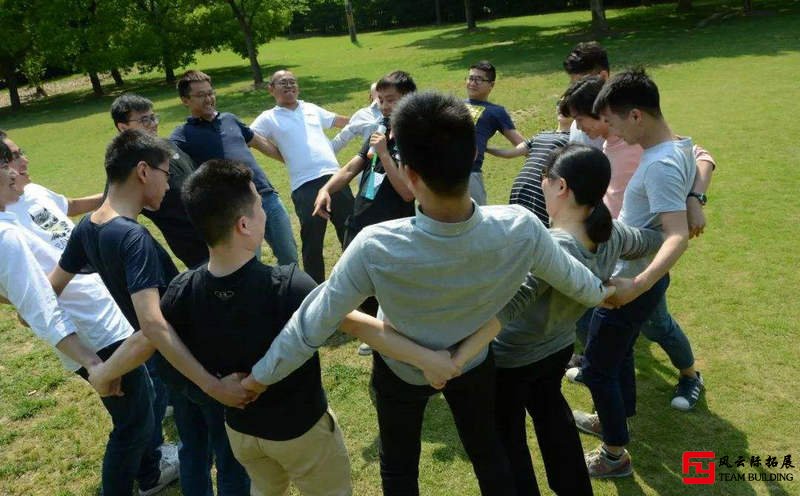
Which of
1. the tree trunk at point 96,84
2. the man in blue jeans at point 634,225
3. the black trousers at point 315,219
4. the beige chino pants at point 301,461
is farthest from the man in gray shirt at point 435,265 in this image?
the tree trunk at point 96,84

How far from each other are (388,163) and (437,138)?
6.30 ft

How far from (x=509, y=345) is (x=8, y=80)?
100 ft

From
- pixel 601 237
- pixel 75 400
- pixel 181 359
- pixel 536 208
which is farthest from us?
pixel 75 400

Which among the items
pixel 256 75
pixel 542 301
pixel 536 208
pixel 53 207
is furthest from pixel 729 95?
pixel 256 75

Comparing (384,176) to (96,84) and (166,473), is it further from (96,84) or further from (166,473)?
(96,84)

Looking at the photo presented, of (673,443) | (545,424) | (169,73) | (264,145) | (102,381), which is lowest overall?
(673,443)

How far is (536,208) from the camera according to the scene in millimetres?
3295

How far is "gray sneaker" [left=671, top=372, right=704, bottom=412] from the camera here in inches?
147

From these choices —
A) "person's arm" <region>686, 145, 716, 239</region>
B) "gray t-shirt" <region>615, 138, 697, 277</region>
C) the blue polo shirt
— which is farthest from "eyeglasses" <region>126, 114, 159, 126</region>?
"person's arm" <region>686, 145, 716, 239</region>

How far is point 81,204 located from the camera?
393 centimetres

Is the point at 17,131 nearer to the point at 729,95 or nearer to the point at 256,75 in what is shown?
the point at 256,75

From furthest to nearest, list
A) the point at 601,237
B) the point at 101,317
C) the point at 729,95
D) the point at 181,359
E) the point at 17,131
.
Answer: the point at 17,131
the point at 729,95
the point at 101,317
the point at 601,237
the point at 181,359

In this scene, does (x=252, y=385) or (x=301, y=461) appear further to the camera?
(x=301, y=461)

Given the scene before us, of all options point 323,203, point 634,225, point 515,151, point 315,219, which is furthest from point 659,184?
point 315,219
